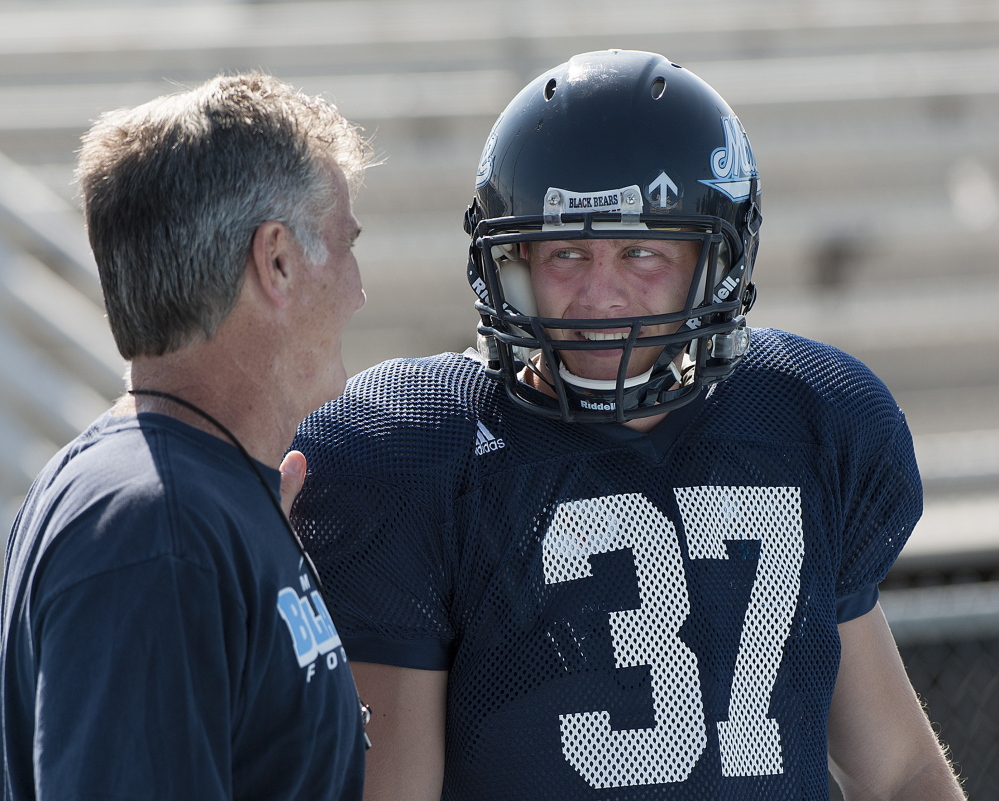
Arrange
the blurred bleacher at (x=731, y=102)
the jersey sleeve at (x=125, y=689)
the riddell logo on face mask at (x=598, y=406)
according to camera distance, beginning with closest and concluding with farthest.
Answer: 1. the jersey sleeve at (x=125, y=689)
2. the riddell logo on face mask at (x=598, y=406)
3. the blurred bleacher at (x=731, y=102)

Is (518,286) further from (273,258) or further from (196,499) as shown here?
(196,499)

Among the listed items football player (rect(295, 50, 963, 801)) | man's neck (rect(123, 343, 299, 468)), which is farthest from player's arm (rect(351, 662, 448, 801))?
man's neck (rect(123, 343, 299, 468))

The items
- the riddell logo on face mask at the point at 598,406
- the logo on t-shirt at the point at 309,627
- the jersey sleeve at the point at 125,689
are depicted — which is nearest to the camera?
the jersey sleeve at the point at 125,689

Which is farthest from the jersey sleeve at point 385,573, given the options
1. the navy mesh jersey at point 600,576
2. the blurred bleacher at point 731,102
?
the blurred bleacher at point 731,102

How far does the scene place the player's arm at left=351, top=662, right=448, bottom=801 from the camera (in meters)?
1.28

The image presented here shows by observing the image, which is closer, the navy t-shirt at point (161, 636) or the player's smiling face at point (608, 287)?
the navy t-shirt at point (161, 636)

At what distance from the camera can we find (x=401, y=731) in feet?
4.21

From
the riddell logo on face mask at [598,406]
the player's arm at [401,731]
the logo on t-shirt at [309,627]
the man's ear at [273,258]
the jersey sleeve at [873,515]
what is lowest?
the player's arm at [401,731]

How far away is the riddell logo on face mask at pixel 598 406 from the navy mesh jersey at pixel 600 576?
33 mm

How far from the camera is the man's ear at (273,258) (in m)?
1.02

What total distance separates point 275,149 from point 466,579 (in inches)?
20.9

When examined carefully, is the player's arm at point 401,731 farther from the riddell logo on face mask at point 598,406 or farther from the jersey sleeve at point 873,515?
the jersey sleeve at point 873,515

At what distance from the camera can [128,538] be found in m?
0.86

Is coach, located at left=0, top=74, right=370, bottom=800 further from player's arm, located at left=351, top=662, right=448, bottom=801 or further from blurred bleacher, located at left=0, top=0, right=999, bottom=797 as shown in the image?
blurred bleacher, located at left=0, top=0, right=999, bottom=797
